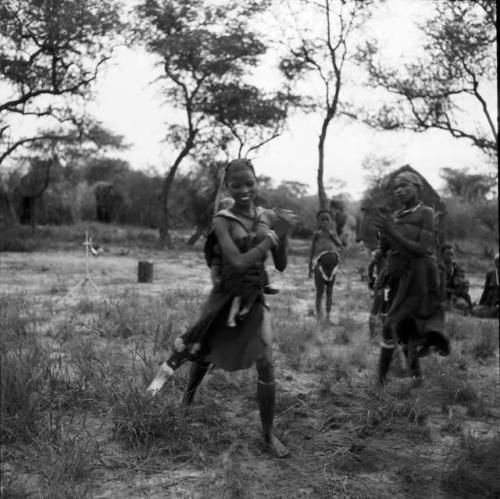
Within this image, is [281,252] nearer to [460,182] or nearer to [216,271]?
[216,271]

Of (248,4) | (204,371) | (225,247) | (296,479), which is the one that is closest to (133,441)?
(204,371)

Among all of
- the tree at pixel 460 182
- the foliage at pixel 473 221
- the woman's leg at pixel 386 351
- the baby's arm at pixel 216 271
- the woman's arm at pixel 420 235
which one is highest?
the tree at pixel 460 182

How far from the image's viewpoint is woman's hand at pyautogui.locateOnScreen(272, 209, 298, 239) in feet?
11.4

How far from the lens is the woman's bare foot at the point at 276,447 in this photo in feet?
11.1

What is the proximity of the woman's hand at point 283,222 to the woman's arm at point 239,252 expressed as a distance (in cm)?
14

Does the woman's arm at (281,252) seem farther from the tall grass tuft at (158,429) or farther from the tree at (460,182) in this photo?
the tree at (460,182)

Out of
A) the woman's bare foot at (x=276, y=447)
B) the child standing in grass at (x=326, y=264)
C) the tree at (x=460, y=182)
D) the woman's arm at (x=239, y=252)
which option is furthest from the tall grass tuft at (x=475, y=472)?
the tree at (x=460, y=182)

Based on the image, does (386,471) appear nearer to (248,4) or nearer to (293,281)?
(293,281)

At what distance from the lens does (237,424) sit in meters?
3.85

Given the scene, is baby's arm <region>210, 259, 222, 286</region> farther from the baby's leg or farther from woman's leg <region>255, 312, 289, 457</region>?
woman's leg <region>255, 312, 289, 457</region>

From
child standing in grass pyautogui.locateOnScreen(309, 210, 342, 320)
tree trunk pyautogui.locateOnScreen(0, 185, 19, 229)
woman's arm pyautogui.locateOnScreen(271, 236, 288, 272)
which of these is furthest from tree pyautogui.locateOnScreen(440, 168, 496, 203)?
woman's arm pyautogui.locateOnScreen(271, 236, 288, 272)

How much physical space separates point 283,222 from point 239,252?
12.3 inches

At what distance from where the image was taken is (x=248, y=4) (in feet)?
65.9

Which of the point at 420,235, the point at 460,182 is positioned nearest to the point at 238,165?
the point at 420,235
